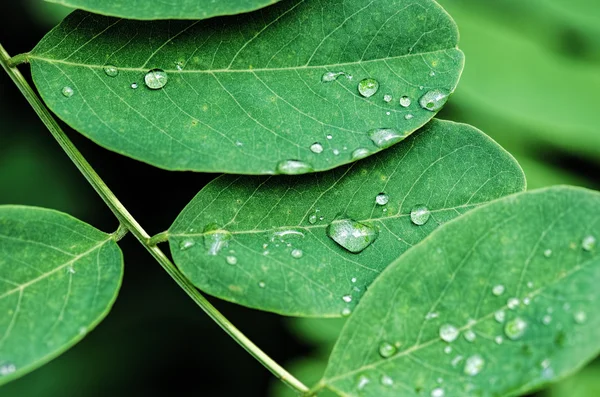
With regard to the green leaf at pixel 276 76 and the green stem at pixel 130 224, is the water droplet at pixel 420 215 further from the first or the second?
the green stem at pixel 130 224

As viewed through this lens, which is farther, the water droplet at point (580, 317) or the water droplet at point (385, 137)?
the water droplet at point (385, 137)

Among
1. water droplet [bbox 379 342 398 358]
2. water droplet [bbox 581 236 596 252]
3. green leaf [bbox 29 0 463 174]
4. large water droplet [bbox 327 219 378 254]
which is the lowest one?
water droplet [bbox 379 342 398 358]

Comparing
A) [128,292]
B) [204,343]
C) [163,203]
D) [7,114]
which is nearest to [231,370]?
[204,343]

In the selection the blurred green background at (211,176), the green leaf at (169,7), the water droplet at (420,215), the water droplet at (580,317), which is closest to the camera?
the water droplet at (580,317)

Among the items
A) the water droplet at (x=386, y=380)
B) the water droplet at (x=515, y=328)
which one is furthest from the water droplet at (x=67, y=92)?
the water droplet at (x=515, y=328)

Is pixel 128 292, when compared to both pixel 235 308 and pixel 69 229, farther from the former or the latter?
pixel 69 229

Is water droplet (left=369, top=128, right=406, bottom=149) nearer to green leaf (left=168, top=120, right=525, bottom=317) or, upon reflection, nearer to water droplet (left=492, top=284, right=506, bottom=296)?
green leaf (left=168, top=120, right=525, bottom=317)

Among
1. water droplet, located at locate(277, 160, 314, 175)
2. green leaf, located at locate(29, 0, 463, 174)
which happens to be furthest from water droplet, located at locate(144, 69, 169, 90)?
water droplet, located at locate(277, 160, 314, 175)
